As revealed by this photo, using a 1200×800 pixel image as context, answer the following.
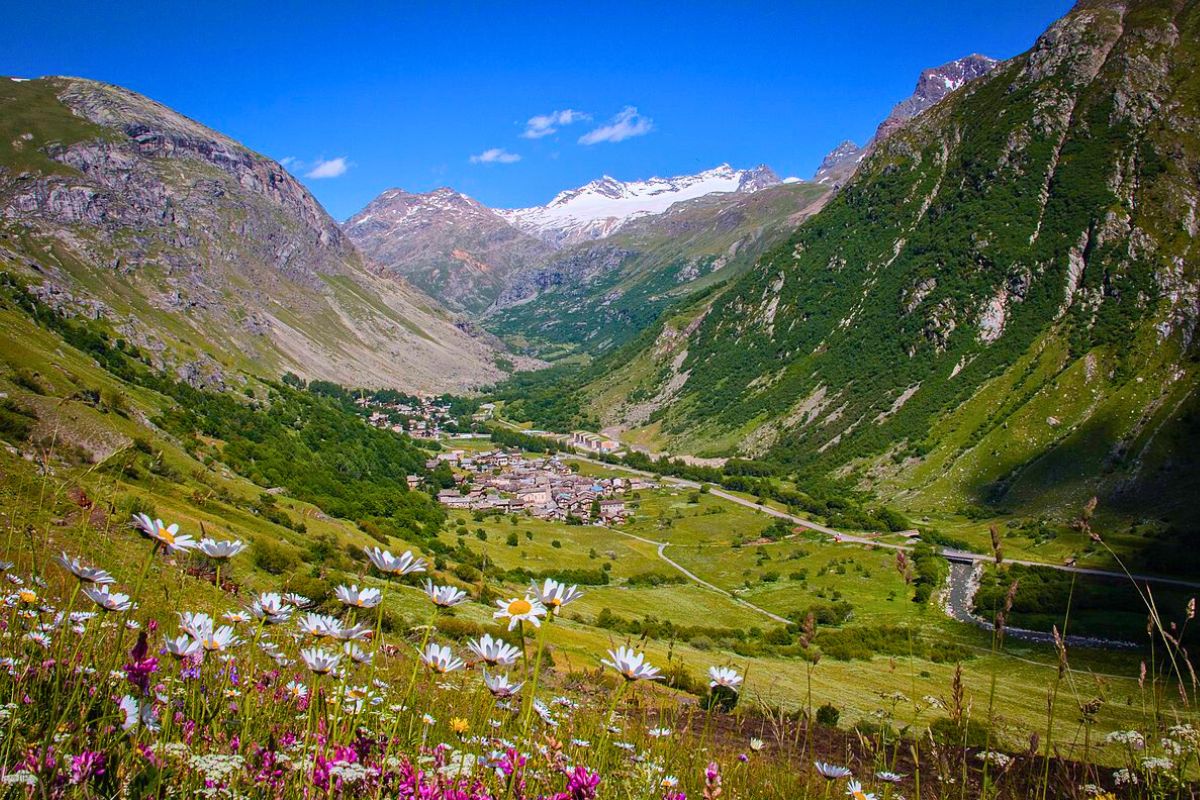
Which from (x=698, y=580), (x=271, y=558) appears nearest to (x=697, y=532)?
(x=698, y=580)

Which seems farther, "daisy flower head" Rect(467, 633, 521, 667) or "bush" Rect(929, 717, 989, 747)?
"bush" Rect(929, 717, 989, 747)

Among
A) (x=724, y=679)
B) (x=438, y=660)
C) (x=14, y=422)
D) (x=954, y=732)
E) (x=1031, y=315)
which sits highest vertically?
(x=1031, y=315)

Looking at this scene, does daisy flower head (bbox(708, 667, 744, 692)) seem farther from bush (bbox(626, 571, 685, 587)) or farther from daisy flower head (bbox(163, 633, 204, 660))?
bush (bbox(626, 571, 685, 587))

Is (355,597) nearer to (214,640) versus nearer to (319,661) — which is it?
(319,661)

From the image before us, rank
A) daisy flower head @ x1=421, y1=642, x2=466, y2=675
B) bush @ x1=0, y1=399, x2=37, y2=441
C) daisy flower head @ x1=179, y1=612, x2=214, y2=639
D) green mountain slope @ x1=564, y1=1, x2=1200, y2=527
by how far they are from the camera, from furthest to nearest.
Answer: green mountain slope @ x1=564, y1=1, x2=1200, y2=527 < bush @ x1=0, y1=399, x2=37, y2=441 < daisy flower head @ x1=179, y1=612, x2=214, y2=639 < daisy flower head @ x1=421, y1=642, x2=466, y2=675

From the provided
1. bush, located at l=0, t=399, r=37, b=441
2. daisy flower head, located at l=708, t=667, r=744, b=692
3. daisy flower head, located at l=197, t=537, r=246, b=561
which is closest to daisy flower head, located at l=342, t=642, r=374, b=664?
daisy flower head, located at l=197, t=537, r=246, b=561

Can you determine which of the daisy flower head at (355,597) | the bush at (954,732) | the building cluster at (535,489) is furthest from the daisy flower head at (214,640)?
the building cluster at (535,489)
